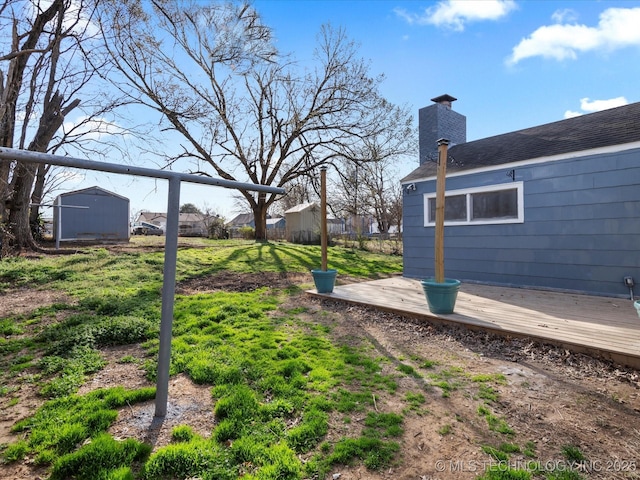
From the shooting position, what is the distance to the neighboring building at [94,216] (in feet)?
54.0

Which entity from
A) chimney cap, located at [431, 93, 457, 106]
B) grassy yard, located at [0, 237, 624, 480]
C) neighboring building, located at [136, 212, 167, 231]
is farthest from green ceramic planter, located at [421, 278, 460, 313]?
neighboring building, located at [136, 212, 167, 231]

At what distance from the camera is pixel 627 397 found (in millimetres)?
2359

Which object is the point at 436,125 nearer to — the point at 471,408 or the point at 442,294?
the point at 442,294

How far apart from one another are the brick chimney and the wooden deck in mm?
3899

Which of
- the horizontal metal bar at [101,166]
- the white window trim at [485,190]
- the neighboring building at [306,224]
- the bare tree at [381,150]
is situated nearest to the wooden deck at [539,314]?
the white window trim at [485,190]

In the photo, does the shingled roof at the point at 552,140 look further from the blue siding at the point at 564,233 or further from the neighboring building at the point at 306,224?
the neighboring building at the point at 306,224

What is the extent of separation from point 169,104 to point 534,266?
13.8 meters

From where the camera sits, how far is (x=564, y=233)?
538 cm

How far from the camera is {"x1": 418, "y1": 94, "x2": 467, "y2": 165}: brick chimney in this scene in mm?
8125

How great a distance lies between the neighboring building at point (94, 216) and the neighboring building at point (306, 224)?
9.45 meters

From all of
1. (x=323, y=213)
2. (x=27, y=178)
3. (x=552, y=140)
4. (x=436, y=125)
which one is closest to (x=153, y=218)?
(x=27, y=178)

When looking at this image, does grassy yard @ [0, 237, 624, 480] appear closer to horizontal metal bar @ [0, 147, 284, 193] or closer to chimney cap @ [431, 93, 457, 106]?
horizontal metal bar @ [0, 147, 284, 193]

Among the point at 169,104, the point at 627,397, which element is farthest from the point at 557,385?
the point at 169,104

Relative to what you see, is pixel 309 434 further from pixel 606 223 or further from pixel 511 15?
pixel 511 15
